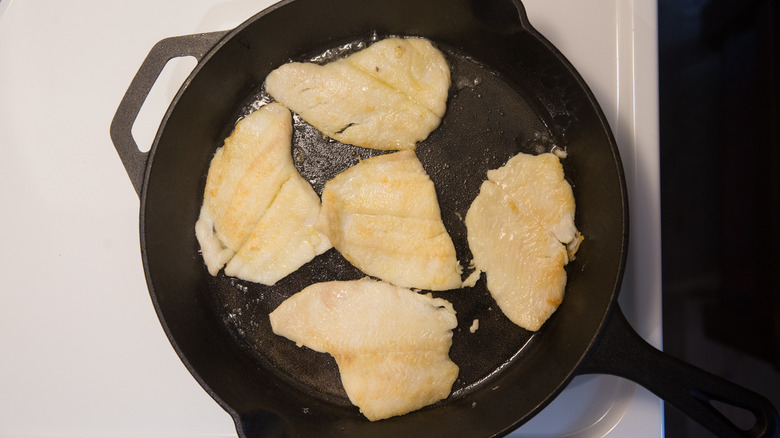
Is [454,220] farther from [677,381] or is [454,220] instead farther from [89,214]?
[89,214]

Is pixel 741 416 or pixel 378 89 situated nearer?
pixel 378 89

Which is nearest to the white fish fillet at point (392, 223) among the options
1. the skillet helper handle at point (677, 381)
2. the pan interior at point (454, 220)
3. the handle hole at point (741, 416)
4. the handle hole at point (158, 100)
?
the pan interior at point (454, 220)

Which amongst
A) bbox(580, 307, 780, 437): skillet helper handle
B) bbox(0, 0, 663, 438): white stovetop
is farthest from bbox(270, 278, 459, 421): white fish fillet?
bbox(580, 307, 780, 437): skillet helper handle

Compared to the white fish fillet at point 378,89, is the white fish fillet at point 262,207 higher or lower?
lower

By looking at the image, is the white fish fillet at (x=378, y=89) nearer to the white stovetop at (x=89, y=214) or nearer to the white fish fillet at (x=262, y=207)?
the white fish fillet at (x=262, y=207)

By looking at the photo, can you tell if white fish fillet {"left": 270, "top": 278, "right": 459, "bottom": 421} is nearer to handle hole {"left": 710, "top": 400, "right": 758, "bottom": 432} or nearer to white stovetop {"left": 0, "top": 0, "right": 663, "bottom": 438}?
white stovetop {"left": 0, "top": 0, "right": 663, "bottom": 438}

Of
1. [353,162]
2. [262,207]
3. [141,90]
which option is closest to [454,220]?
[353,162]

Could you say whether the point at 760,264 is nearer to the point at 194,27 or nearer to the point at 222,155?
the point at 222,155
